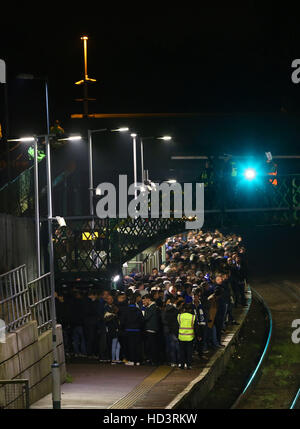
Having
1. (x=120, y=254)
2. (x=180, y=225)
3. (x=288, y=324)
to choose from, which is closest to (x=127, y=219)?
(x=120, y=254)

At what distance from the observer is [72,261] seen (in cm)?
3098

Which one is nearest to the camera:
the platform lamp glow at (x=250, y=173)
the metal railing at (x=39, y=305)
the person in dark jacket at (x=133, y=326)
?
the metal railing at (x=39, y=305)

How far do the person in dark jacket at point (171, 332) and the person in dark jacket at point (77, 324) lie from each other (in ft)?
7.62

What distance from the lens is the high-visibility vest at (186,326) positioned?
22.1m

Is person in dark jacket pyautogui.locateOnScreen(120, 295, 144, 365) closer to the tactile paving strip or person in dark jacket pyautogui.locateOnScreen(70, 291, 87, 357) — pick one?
the tactile paving strip

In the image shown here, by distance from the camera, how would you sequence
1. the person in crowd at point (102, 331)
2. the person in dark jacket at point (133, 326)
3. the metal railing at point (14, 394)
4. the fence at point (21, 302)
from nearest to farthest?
the metal railing at point (14, 394)
the fence at point (21, 302)
the person in dark jacket at point (133, 326)
the person in crowd at point (102, 331)

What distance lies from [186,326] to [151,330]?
3.42ft

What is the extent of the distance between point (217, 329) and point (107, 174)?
21.2m

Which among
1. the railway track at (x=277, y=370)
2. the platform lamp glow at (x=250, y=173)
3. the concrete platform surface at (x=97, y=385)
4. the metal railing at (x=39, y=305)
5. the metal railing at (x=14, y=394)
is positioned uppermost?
the platform lamp glow at (x=250, y=173)

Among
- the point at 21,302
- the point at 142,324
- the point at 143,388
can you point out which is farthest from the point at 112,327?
the point at 21,302

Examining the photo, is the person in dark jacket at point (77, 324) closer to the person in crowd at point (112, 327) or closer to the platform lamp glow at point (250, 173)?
the person in crowd at point (112, 327)

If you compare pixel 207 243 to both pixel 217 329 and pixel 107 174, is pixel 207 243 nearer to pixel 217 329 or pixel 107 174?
pixel 107 174

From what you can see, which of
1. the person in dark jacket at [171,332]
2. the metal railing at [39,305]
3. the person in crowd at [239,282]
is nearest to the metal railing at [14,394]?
the metal railing at [39,305]

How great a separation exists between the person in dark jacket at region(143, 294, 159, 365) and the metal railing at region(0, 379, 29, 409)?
5890 mm
